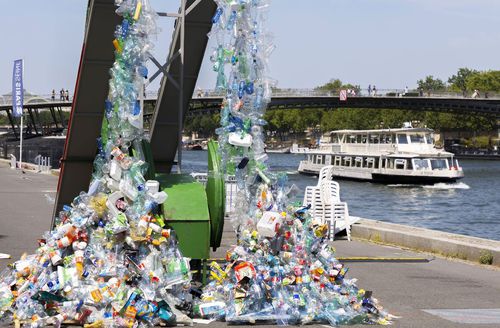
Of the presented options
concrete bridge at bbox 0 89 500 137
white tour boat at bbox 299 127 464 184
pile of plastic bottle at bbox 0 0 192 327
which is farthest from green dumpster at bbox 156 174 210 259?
concrete bridge at bbox 0 89 500 137

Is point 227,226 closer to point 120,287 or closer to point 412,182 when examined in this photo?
point 120,287

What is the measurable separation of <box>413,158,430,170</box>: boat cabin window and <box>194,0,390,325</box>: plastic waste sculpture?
171 ft

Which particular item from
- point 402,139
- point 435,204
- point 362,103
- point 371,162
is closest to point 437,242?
point 435,204

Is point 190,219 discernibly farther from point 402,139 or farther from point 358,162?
point 358,162

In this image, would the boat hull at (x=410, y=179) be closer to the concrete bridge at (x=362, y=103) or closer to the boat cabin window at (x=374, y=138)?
the boat cabin window at (x=374, y=138)

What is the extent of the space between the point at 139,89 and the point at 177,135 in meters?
3.05

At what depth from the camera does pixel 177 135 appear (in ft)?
39.8

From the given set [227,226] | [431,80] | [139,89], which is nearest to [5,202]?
[227,226]

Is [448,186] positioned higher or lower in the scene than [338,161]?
lower

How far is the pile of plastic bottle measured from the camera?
7938mm

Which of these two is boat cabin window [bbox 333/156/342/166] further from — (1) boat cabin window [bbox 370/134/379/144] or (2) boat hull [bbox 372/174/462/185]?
(2) boat hull [bbox 372/174/462/185]

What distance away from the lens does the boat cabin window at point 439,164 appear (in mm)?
60656

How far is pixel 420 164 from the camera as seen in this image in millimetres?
60781

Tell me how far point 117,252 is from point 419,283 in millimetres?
4251
